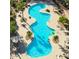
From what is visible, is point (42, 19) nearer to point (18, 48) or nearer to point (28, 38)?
point (28, 38)

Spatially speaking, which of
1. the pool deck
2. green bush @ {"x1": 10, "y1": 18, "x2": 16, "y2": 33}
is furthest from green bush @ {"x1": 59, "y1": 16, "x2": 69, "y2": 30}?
green bush @ {"x1": 10, "y1": 18, "x2": 16, "y2": 33}

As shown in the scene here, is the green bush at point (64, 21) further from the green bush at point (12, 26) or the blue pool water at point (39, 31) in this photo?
the green bush at point (12, 26)

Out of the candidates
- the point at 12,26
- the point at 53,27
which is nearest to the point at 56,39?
the point at 53,27

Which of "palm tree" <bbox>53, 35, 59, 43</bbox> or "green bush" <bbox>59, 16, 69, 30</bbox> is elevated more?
"green bush" <bbox>59, 16, 69, 30</bbox>

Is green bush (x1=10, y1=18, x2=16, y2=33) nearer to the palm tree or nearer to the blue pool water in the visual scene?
the blue pool water

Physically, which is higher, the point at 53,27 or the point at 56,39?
the point at 53,27

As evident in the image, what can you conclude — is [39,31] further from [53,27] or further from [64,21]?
[64,21]

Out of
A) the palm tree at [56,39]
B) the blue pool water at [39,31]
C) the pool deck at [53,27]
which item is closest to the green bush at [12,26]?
the pool deck at [53,27]
